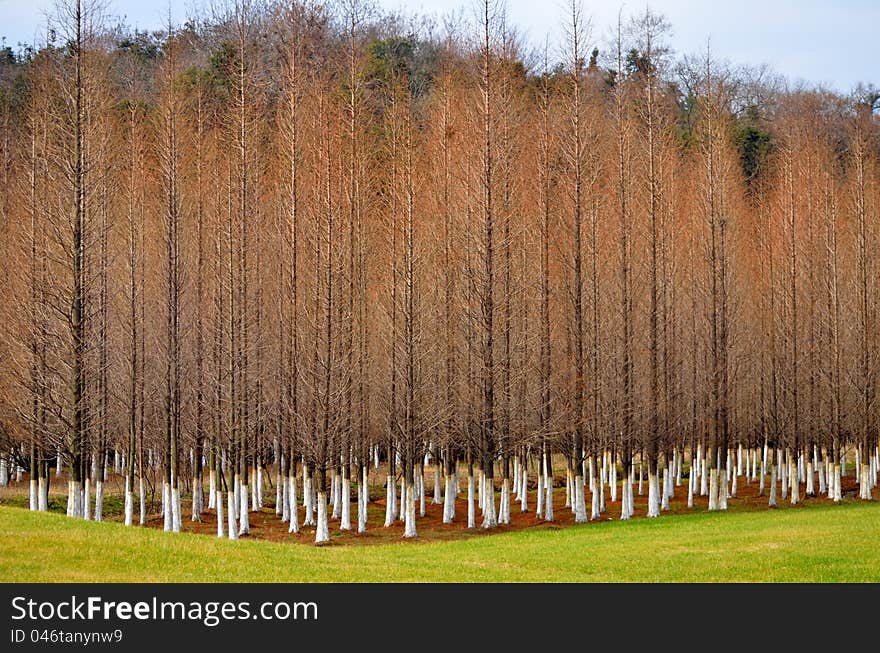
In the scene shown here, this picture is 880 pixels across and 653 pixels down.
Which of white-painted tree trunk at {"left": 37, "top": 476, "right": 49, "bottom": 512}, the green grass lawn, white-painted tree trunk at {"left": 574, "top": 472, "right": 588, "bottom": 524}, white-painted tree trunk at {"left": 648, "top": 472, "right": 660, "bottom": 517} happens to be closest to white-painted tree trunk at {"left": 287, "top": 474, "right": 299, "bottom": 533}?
the green grass lawn

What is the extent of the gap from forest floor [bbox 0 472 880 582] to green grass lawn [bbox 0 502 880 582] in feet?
0.08

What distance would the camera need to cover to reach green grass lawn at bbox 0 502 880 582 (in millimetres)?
16094

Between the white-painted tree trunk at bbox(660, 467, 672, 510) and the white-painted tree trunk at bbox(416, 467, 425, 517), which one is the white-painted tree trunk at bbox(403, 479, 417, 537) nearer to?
the white-painted tree trunk at bbox(416, 467, 425, 517)

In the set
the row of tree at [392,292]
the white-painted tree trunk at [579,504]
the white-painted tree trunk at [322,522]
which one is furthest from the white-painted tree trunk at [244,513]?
the white-painted tree trunk at [579,504]

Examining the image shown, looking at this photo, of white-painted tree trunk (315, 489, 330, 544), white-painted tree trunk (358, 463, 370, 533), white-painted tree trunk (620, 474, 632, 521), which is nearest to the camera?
white-painted tree trunk (315, 489, 330, 544)

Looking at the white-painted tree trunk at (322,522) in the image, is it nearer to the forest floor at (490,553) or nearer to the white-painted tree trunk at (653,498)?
the forest floor at (490,553)

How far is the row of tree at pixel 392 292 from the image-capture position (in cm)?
2920

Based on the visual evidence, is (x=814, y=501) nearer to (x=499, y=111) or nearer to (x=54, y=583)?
(x=499, y=111)

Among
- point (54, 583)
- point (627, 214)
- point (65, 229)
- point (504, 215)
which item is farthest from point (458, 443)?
point (54, 583)

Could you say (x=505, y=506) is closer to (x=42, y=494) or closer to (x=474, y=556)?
(x=474, y=556)

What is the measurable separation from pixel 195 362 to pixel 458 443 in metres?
8.92

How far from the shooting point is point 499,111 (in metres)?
31.4

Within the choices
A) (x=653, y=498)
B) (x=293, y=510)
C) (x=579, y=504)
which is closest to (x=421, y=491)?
(x=293, y=510)

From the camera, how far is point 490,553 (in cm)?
2325
